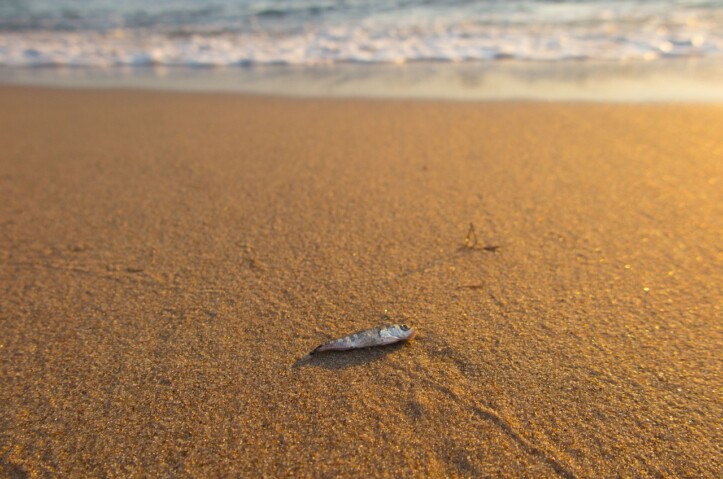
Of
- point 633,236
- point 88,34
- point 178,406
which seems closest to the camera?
point 178,406

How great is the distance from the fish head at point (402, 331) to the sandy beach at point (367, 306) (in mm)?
39

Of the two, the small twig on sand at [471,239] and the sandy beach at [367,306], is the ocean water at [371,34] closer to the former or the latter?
the sandy beach at [367,306]

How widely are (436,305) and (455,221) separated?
560 millimetres

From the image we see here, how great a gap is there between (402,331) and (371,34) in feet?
18.5

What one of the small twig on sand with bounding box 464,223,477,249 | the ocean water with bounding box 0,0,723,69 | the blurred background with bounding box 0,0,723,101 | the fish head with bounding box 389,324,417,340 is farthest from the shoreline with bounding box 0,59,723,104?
the fish head with bounding box 389,324,417,340

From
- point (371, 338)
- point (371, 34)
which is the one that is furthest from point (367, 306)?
point (371, 34)

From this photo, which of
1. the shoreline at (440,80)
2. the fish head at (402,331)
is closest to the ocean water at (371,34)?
the shoreline at (440,80)

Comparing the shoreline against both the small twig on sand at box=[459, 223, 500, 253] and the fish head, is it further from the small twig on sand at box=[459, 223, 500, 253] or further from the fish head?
the fish head

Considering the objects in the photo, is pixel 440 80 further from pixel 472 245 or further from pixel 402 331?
pixel 402 331

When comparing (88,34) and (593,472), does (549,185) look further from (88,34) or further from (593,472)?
(88,34)

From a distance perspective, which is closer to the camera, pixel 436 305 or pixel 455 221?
pixel 436 305

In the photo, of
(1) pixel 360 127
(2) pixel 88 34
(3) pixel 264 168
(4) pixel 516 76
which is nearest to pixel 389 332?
(3) pixel 264 168

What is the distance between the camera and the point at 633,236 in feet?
6.31

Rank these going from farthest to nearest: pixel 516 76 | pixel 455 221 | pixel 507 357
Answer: pixel 516 76
pixel 455 221
pixel 507 357
